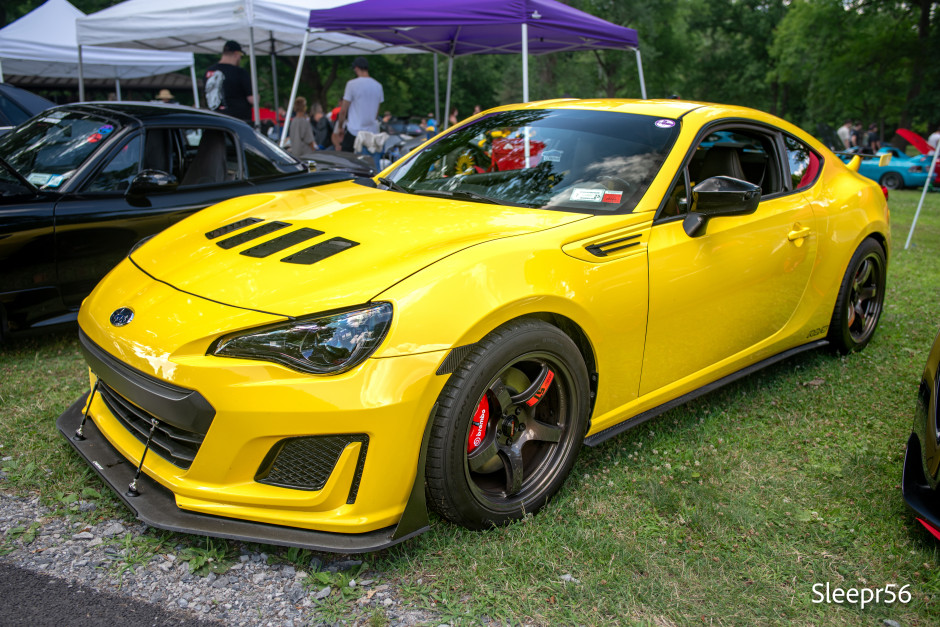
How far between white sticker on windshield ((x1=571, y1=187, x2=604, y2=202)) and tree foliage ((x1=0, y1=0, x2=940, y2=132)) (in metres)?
26.2

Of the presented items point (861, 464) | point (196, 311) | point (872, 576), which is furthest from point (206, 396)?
point (861, 464)

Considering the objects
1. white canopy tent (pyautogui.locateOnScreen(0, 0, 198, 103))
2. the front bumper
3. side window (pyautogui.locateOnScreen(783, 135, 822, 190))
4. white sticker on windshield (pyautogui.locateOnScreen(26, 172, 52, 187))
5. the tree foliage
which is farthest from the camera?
the tree foliage

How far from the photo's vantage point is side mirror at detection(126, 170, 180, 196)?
4332 mm

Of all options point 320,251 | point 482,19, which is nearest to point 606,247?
point 320,251

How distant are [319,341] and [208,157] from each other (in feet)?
11.3

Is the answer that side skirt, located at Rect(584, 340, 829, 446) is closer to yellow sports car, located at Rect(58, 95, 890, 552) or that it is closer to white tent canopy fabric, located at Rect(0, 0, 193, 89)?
yellow sports car, located at Rect(58, 95, 890, 552)

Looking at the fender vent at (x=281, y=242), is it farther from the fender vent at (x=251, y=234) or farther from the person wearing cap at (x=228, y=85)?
the person wearing cap at (x=228, y=85)

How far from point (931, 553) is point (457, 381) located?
1.78 meters

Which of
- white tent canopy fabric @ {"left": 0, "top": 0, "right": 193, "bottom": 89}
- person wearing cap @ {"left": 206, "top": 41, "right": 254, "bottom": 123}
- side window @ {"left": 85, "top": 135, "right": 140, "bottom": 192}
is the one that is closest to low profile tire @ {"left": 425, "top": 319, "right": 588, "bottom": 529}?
side window @ {"left": 85, "top": 135, "right": 140, "bottom": 192}

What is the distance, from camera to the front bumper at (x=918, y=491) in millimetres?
2328

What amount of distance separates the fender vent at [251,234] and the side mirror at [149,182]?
1801 millimetres

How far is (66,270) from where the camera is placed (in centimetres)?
411

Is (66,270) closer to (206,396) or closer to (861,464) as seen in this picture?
(206,396)

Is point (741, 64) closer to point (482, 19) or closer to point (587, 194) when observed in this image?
point (482, 19)
